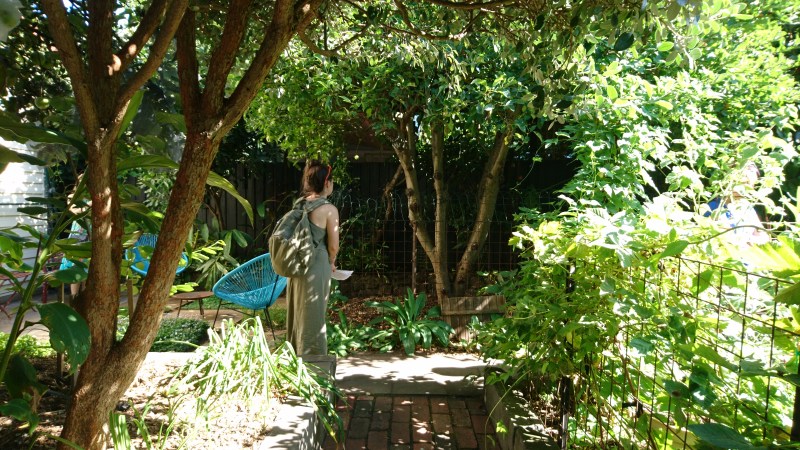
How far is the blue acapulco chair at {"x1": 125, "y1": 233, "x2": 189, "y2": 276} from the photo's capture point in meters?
2.62

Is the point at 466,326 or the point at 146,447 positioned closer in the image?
the point at 146,447

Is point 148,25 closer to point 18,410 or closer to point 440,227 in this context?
point 18,410

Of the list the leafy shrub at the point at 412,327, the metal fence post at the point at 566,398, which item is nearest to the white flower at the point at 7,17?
the metal fence post at the point at 566,398

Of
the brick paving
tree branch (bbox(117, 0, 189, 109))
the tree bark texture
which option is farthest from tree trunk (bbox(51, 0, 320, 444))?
the tree bark texture

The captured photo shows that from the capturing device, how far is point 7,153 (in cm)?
170

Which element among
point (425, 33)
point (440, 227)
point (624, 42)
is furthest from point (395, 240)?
point (624, 42)

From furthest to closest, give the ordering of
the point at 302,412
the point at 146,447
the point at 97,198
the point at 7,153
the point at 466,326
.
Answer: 1. the point at 466,326
2. the point at 302,412
3. the point at 146,447
4. the point at 97,198
5. the point at 7,153

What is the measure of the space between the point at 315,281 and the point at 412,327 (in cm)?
157

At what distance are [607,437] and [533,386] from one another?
98cm

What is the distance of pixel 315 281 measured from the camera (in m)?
4.46

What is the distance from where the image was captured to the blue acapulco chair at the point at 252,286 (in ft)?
17.5

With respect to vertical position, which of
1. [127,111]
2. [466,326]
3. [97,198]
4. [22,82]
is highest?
[22,82]

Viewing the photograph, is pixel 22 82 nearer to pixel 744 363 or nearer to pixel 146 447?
pixel 146 447

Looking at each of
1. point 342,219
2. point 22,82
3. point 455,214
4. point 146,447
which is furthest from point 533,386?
point 342,219
